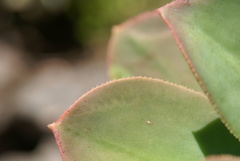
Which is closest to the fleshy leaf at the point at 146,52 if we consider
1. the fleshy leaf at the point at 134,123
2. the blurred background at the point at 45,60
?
the fleshy leaf at the point at 134,123

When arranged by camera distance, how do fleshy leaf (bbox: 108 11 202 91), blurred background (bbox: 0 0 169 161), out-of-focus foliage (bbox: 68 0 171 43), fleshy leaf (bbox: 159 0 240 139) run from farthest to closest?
out-of-focus foliage (bbox: 68 0 171 43) → blurred background (bbox: 0 0 169 161) → fleshy leaf (bbox: 108 11 202 91) → fleshy leaf (bbox: 159 0 240 139)

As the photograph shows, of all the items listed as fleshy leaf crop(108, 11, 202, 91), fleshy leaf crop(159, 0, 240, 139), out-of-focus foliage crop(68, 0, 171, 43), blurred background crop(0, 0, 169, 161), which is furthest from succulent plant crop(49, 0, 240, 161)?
out-of-focus foliage crop(68, 0, 171, 43)

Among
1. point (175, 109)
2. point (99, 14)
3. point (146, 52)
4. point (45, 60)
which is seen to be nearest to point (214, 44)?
point (175, 109)

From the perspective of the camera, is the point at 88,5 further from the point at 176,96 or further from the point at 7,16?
the point at 176,96

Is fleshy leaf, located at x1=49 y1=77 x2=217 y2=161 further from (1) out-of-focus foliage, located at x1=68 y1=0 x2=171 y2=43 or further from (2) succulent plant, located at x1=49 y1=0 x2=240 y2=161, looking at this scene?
(1) out-of-focus foliage, located at x1=68 y1=0 x2=171 y2=43

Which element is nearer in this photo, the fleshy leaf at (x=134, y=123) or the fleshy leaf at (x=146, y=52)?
the fleshy leaf at (x=134, y=123)

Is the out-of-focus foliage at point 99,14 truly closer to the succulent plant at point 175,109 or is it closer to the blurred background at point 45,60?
the blurred background at point 45,60
